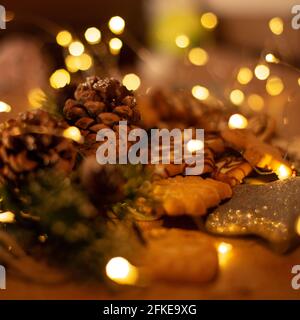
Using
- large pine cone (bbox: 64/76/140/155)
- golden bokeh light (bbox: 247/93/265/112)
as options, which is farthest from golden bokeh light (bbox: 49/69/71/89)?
golden bokeh light (bbox: 247/93/265/112)

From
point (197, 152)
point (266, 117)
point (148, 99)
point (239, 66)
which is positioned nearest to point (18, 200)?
point (197, 152)

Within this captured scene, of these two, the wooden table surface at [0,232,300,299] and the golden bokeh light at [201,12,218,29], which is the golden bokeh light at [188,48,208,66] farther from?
the wooden table surface at [0,232,300,299]

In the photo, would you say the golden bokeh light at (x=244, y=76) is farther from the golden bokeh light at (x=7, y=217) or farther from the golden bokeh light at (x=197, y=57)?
the golden bokeh light at (x=7, y=217)

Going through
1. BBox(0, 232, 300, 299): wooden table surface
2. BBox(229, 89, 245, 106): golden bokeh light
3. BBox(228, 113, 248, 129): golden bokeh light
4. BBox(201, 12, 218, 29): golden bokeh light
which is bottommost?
BBox(0, 232, 300, 299): wooden table surface

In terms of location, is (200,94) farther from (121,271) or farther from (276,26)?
(276,26)

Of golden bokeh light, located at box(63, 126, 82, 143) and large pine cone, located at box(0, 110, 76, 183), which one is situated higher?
golden bokeh light, located at box(63, 126, 82, 143)

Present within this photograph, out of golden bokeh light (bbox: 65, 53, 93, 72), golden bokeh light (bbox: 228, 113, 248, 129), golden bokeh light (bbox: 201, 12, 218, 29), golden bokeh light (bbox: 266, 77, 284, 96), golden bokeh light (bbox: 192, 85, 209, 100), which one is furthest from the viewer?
golden bokeh light (bbox: 201, 12, 218, 29)
